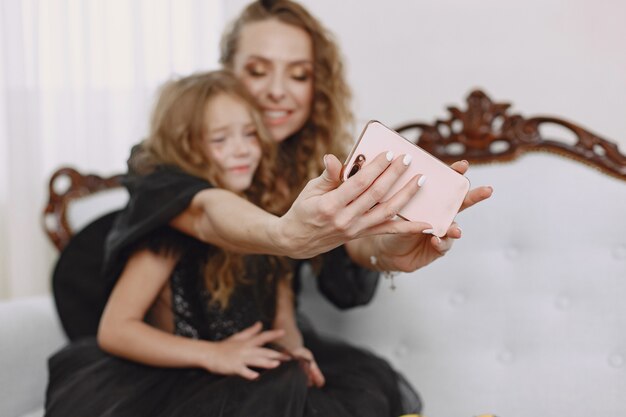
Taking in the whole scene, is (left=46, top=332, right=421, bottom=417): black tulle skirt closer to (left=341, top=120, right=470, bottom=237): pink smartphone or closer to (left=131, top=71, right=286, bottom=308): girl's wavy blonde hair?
(left=131, top=71, right=286, bottom=308): girl's wavy blonde hair

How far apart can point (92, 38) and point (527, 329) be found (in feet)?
5.02

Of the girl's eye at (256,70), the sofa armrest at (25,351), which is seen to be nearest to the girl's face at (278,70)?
the girl's eye at (256,70)

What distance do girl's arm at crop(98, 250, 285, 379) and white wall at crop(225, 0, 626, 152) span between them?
2.65ft

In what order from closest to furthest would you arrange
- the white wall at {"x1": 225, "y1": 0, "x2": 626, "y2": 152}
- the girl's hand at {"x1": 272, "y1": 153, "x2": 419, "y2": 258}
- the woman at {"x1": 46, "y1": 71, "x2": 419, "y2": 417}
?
the girl's hand at {"x1": 272, "y1": 153, "x2": 419, "y2": 258} → the woman at {"x1": 46, "y1": 71, "x2": 419, "y2": 417} → the white wall at {"x1": 225, "y1": 0, "x2": 626, "y2": 152}

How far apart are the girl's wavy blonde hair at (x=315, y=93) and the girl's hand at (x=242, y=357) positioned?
1.38ft

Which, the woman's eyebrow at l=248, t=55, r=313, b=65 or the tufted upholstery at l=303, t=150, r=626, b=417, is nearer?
the tufted upholstery at l=303, t=150, r=626, b=417

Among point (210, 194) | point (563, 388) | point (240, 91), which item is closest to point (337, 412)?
point (210, 194)

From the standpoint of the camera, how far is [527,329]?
57.9 inches

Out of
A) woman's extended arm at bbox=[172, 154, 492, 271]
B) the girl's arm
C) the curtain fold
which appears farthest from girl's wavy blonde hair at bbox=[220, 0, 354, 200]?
the curtain fold

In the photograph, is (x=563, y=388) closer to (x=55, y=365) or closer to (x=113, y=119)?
(x=55, y=365)

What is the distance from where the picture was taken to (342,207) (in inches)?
31.1

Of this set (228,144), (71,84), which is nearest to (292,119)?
(228,144)

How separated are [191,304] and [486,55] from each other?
0.93 meters

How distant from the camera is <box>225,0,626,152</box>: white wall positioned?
64.5 inches
